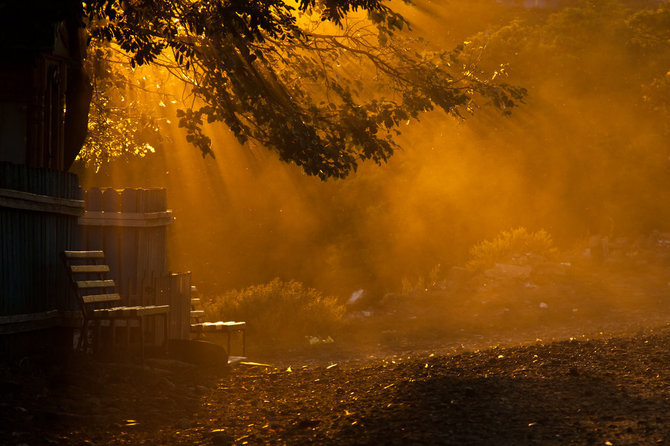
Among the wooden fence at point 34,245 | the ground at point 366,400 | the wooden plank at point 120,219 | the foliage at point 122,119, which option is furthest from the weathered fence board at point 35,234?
the foliage at point 122,119

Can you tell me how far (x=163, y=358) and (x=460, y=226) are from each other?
60.6 ft

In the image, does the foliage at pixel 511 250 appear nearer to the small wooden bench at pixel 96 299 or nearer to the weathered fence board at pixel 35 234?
the small wooden bench at pixel 96 299

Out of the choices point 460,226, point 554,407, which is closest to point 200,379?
point 554,407

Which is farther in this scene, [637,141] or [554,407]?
[637,141]

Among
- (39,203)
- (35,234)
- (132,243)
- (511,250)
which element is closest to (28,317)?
(35,234)

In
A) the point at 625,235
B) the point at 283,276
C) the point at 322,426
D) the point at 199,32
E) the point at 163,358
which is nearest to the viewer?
the point at 322,426

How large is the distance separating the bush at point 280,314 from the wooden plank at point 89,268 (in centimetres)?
663

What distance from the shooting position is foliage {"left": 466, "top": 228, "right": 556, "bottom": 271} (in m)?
21.4

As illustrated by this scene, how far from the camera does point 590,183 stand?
28766 millimetres

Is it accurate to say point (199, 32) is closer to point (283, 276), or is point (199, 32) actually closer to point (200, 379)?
point (200, 379)

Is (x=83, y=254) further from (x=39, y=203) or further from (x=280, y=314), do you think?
(x=280, y=314)

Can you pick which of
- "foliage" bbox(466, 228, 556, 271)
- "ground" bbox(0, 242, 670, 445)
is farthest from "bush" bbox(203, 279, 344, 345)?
"ground" bbox(0, 242, 670, 445)

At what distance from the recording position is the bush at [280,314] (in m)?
16.4

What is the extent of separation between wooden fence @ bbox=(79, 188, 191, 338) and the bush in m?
5.48
